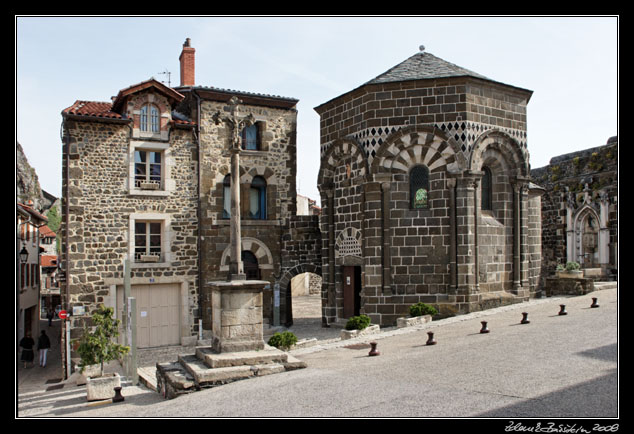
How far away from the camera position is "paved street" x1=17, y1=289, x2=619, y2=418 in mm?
6812

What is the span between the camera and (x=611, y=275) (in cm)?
2050

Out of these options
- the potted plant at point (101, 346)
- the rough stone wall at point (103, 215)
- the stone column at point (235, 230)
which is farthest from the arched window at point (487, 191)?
the potted plant at point (101, 346)

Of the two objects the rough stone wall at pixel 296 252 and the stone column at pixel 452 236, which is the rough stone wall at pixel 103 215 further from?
the stone column at pixel 452 236

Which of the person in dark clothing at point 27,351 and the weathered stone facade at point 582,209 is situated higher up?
the weathered stone facade at point 582,209

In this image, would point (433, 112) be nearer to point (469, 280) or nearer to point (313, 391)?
point (469, 280)

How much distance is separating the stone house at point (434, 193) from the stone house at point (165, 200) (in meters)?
3.72

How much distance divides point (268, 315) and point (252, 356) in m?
10.1

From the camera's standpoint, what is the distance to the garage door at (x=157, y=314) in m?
17.6

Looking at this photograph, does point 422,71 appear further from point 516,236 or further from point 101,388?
point 101,388

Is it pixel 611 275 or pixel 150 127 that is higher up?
pixel 150 127

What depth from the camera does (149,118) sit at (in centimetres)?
1773

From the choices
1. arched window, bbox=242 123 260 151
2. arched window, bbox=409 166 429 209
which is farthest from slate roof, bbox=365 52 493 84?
arched window, bbox=242 123 260 151

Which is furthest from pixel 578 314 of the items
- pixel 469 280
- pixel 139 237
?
pixel 139 237

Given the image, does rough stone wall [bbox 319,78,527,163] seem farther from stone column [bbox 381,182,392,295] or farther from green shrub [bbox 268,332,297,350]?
green shrub [bbox 268,332,297,350]
